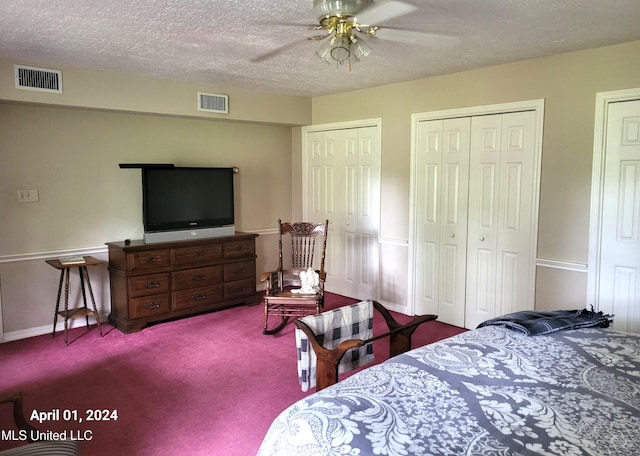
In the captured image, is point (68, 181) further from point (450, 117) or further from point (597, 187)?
point (597, 187)

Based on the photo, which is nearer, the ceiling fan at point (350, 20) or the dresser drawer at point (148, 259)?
the ceiling fan at point (350, 20)

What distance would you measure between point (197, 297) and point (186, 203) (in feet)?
3.11

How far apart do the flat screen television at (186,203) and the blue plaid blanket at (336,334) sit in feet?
8.26

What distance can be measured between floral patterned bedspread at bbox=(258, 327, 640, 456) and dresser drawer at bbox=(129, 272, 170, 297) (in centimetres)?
300

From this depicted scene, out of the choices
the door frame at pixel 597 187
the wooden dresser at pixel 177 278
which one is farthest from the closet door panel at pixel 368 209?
the door frame at pixel 597 187

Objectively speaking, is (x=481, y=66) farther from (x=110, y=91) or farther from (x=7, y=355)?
(x=7, y=355)

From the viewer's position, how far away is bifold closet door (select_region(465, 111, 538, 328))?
3.76m

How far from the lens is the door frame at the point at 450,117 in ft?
12.0

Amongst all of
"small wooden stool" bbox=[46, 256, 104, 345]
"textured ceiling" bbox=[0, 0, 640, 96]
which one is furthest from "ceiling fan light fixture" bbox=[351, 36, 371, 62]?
"small wooden stool" bbox=[46, 256, 104, 345]

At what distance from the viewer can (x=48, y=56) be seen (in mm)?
3496

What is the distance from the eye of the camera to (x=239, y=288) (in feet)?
16.0

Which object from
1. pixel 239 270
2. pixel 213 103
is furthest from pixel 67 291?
pixel 213 103

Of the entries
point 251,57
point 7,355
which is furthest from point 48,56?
point 7,355

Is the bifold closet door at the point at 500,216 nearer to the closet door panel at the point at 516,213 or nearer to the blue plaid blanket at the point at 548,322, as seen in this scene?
the closet door panel at the point at 516,213
